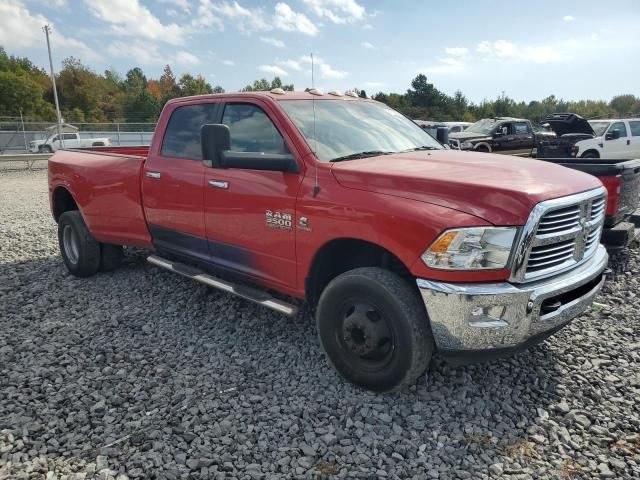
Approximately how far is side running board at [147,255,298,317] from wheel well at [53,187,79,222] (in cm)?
204

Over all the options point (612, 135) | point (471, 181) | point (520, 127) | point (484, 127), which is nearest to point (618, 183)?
point (471, 181)

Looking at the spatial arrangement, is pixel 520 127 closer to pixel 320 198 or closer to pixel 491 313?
pixel 320 198

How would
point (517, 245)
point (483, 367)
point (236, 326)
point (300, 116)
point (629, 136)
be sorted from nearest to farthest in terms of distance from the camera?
point (517, 245) < point (483, 367) < point (300, 116) < point (236, 326) < point (629, 136)

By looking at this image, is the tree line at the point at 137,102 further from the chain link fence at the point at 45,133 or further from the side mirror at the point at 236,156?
the side mirror at the point at 236,156

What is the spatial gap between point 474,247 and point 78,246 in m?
4.60

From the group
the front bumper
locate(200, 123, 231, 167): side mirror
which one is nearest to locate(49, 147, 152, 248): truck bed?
locate(200, 123, 231, 167): side mirror

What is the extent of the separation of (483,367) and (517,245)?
4.08 ft

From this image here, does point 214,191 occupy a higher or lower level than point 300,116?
lower

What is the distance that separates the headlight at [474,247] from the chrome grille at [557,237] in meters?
0.08

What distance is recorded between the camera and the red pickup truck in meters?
2.64

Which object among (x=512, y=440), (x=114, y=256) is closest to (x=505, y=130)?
(x=114, y=256)

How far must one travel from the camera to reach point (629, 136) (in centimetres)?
1420

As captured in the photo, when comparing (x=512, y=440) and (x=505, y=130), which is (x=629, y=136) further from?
(x=512, y=440)

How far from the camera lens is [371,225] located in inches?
115
